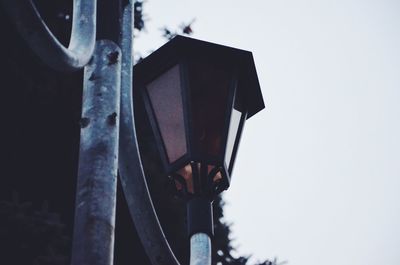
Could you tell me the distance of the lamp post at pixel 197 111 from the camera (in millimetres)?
2385

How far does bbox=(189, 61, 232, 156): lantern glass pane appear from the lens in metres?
2.41

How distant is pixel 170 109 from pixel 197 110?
145 millimetres

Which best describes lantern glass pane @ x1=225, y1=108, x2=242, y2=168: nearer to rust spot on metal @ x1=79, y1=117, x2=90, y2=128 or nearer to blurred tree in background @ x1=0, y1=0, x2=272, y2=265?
rust spot on metal @ x1=79, y1=117, x2=90, y2=128

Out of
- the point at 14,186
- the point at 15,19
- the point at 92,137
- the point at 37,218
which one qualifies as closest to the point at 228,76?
the point at 92,137

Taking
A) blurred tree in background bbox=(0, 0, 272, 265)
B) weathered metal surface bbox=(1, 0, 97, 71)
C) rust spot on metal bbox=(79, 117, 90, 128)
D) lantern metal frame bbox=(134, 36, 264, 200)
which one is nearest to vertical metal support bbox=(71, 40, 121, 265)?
rust spot on metal bbox=(79, 117, 90, 128)

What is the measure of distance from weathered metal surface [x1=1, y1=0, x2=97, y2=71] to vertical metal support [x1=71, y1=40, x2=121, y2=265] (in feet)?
0.47

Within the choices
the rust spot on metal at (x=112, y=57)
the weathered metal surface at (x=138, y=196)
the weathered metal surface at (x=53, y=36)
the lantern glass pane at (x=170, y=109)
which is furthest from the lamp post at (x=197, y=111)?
the weathered metal surface at (x=53, y=36)

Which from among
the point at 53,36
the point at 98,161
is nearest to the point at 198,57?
the point at 98,161

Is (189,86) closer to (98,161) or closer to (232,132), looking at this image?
(232,132)

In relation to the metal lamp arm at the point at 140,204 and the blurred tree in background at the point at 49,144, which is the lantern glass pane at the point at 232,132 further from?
the blurred tree in background at the point at 49,144

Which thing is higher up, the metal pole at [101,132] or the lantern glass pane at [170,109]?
the lantern glass pane at [170,109]

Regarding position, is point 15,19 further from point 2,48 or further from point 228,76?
point 2,48

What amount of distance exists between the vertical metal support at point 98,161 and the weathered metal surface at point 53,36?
14cm

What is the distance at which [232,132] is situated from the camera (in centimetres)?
259
